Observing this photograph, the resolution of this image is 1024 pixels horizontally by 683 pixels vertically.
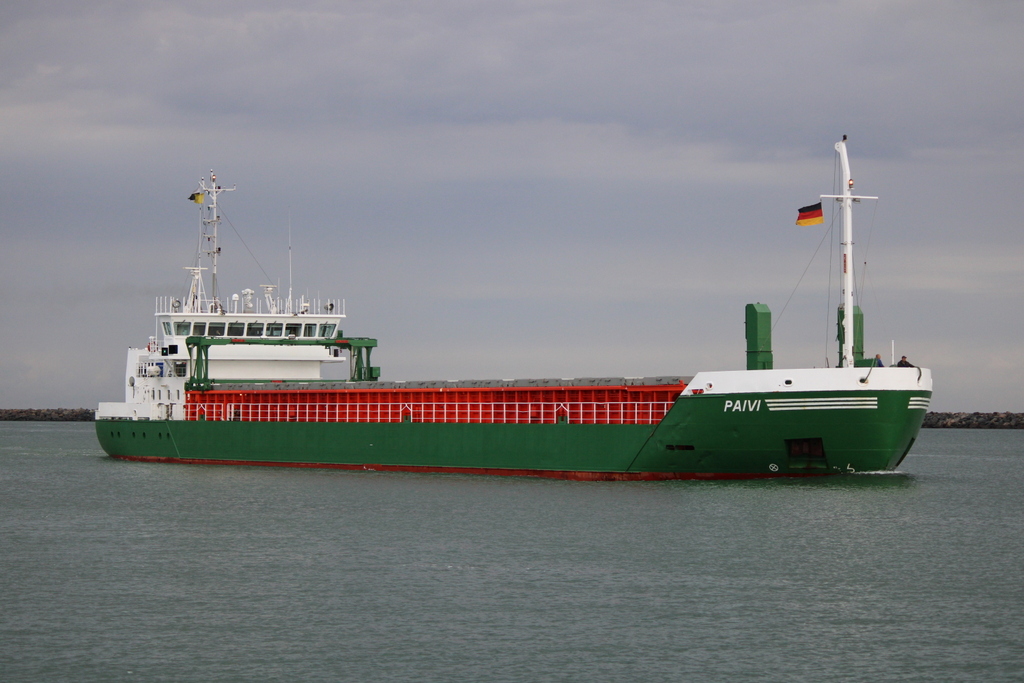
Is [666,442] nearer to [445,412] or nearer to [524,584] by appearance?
[445,412]

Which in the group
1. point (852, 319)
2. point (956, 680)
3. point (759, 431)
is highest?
point (852, 319)

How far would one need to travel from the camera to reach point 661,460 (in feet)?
101

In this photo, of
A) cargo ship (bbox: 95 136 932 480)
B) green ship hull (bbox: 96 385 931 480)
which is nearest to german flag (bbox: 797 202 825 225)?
cargo ship (bbox: 95 136 932 480)

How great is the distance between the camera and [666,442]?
1203 inches

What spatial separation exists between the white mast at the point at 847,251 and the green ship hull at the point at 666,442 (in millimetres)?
1913

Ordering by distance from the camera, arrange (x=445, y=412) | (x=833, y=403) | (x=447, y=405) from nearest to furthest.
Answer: (x=833, y=403) < (x=447, y=405) < (x=445, y=412)

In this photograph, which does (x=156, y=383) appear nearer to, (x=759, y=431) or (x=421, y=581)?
(x=759, y=431)

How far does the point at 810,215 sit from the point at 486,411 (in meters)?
11.6

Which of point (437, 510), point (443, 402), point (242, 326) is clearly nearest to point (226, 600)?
point (437, 510)

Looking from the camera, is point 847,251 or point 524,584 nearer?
point 524,584

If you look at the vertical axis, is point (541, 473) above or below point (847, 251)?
below

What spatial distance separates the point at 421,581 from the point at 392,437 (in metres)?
18.1

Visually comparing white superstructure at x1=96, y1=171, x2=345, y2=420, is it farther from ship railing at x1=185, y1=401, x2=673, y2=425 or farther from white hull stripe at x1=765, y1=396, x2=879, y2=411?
white hull stripe at x1=765, y1=396, x2=879, y2=411

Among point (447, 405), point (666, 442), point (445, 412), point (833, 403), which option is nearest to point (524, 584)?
point (666, 442)
